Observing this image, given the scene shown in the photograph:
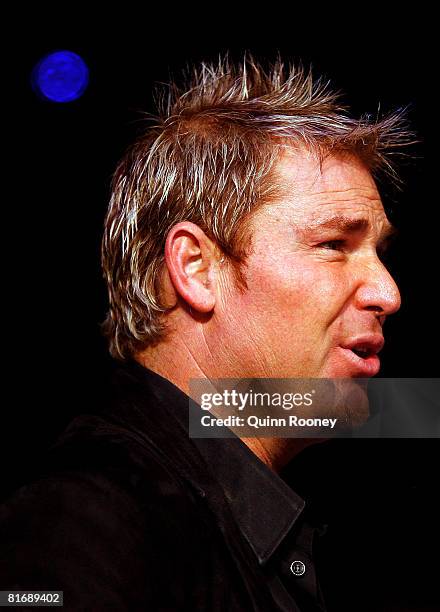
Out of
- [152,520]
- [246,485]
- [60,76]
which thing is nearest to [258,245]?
[246,485]

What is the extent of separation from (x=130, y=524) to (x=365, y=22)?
218 cm

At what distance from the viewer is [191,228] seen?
150cm

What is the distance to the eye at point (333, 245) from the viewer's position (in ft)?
4.79

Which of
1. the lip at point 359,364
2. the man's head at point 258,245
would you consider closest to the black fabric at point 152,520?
the man's head at point 258,245

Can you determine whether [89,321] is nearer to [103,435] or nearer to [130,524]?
[103,435]

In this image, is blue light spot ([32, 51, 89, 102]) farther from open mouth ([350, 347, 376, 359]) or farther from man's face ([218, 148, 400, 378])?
open mouth ([350, 347, 376, 359])

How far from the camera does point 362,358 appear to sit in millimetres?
1487

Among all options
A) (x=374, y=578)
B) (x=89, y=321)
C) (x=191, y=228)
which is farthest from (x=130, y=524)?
(x=89, y=321)

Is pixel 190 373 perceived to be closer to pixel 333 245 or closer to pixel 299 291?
pixel 299 291

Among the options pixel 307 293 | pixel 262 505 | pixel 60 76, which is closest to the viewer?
pixel 262 505

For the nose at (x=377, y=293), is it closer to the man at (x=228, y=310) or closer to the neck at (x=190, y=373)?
the man at (x=228, y=310)

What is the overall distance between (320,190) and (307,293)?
0.77ft

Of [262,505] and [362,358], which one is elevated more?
[362,358]

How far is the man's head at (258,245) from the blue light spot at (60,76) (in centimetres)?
106
